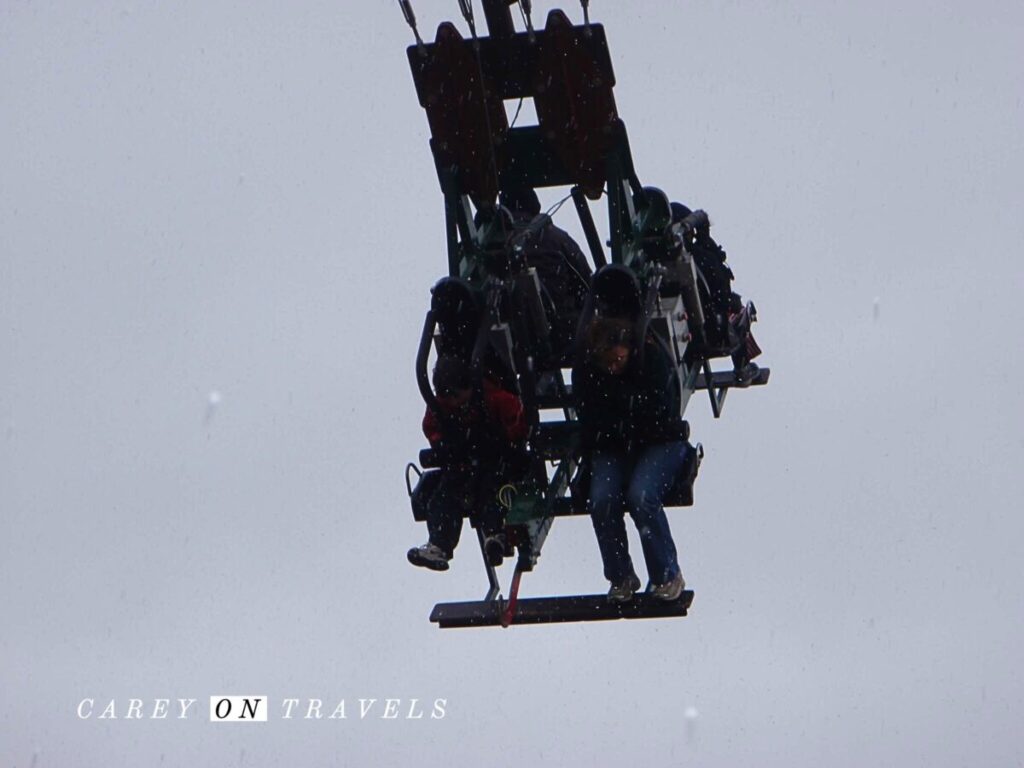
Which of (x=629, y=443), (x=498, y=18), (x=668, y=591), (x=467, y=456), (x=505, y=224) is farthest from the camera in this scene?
(x=505, y=224)

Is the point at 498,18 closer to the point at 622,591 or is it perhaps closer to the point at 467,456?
the point at 467,456

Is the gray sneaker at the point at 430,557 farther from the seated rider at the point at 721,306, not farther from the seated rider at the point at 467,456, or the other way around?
the seated rider at the point at 721,306

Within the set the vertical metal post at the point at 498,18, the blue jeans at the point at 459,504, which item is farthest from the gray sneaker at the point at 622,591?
the vertical metal post at the point at 498,18

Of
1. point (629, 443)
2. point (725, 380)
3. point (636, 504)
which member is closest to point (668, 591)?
point (636, 504)

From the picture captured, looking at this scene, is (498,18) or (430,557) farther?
(498,18)

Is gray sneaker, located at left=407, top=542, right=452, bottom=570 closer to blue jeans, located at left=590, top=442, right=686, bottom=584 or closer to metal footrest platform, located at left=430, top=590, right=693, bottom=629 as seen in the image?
metal footrest platform, located at left=430, top=590, right=693, bottom=629
